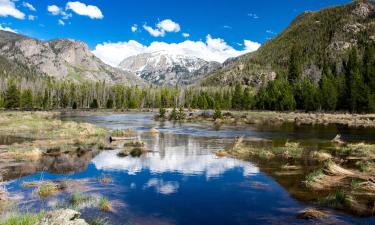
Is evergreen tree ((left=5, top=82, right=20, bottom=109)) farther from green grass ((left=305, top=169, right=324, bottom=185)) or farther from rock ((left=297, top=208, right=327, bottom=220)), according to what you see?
rock ((left=297, top=208, right=327, bottom=220))

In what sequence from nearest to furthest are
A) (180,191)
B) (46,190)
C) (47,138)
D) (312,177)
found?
(46,190) < (180,191) < (312,177) < (47,138)

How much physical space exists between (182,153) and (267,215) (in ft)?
79.9

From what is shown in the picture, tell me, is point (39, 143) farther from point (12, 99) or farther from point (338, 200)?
point (12, 99)

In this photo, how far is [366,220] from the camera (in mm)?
20625

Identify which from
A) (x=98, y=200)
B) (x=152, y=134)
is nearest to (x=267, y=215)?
(x=98, y=200)

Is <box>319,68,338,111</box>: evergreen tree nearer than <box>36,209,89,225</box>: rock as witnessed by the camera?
No

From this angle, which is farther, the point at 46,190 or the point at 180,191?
the point at 180,191

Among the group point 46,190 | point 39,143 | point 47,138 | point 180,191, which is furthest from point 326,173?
point 47,138

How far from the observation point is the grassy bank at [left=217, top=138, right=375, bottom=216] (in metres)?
24.1

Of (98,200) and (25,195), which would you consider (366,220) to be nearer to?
(98,200)

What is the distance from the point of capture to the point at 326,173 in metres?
31.3

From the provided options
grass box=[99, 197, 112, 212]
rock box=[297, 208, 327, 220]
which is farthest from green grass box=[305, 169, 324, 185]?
grass box=[99, 197, 112, 212]

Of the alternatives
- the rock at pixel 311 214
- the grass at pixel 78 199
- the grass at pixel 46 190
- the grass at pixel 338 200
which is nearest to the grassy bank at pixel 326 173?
the grass at pixel 338 200

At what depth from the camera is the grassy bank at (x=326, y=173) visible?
24.1m
